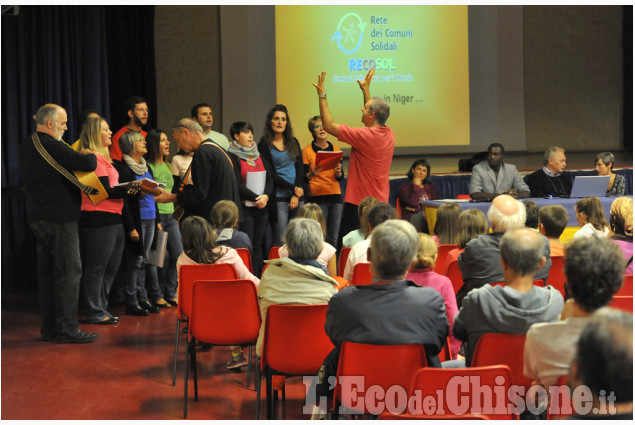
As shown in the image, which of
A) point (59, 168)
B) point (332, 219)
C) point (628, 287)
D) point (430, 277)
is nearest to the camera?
point (430, 277)

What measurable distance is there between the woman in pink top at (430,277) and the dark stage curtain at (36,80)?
15.6 ft

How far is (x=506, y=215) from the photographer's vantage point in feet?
11.1

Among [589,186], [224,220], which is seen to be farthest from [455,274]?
[589,186]

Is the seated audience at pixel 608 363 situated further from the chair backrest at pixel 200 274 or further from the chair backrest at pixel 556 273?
the chair backrest at pixel 200 274

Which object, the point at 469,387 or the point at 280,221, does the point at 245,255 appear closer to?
the point at 280,221

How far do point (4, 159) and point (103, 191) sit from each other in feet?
6.75

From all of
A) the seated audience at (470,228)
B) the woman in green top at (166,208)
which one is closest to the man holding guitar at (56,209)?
the woman in green top at (166,208)

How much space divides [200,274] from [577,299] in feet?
6.91

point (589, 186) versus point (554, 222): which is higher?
point (589, 186)

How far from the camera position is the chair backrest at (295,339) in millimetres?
2875

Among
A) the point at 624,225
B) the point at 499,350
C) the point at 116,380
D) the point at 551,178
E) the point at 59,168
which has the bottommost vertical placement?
the point at 116,380

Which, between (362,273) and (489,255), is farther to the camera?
(362,273)

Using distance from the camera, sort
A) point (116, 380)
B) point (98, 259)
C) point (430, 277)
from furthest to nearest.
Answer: point (98, 259) → point (116, 380) → point (430, 277)

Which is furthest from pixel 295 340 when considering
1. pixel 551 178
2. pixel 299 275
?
pixel 551 178
